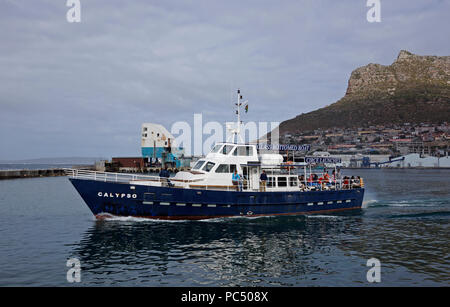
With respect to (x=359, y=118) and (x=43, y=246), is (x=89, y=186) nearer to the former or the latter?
(x=43, y=246)

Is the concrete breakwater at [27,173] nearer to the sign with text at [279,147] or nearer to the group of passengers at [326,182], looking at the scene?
the sign with text at [279,147]

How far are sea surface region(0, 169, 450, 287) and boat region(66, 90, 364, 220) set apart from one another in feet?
2.66

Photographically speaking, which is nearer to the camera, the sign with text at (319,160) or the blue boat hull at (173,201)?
the blue boat hull at (173,201)

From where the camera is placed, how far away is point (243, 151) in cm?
2508

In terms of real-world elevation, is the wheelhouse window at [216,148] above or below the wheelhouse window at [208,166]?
above

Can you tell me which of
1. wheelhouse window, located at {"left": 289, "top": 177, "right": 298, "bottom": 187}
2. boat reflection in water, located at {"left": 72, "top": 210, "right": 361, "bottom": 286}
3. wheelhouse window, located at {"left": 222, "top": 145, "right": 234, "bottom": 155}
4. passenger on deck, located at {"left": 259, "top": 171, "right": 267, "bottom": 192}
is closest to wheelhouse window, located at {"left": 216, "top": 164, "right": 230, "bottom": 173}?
wheelhouse window, located at {"left": 222, "top": 145, "right": 234, "bottom": 155}

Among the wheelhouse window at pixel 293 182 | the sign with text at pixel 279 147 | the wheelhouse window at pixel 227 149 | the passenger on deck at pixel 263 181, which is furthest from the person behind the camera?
the wheelhouse window at pixel 293 182

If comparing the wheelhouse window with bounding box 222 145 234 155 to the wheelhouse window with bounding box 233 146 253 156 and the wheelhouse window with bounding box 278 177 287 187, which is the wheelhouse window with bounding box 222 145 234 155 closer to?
the wheelhouse window with bounding box 233 146 253 156

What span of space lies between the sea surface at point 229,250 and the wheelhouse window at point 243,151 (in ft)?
16.5

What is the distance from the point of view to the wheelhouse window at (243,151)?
81.7 ft

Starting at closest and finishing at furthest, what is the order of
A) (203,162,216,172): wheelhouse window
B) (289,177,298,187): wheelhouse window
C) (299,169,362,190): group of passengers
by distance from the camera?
(203,162,216,172): wheelhouse window, (289,177,298,187): wheelhouse window, (299,169,362,190): group of passengers

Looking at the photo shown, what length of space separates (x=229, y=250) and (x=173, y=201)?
7.01 m

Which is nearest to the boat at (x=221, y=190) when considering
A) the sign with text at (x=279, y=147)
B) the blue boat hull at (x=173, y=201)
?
the blue boat hull at (x=173, y=201)

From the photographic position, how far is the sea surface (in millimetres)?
12375
